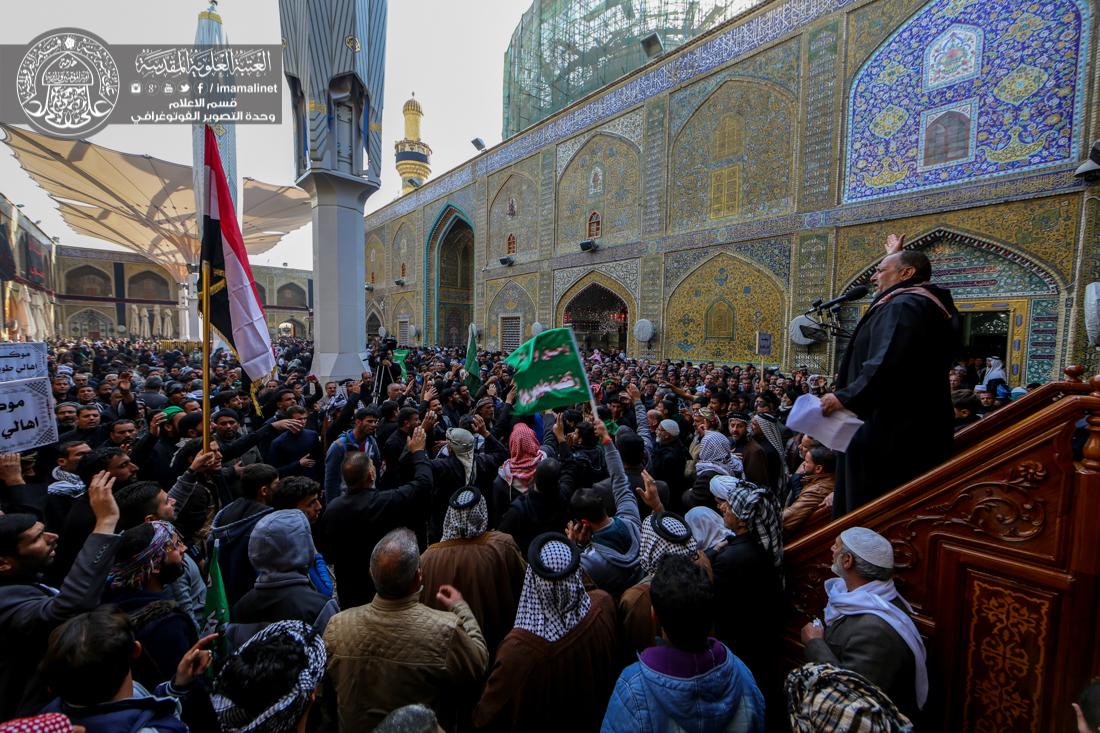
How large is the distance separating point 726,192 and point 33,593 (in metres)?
12.3

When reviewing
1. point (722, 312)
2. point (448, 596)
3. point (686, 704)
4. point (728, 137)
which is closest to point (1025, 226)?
point (722, 312)

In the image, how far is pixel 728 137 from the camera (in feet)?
36.2

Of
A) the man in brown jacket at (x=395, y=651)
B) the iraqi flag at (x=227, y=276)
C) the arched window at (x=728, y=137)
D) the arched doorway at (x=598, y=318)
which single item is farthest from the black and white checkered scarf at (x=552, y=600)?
the arched doorway at (x=598, y=318)

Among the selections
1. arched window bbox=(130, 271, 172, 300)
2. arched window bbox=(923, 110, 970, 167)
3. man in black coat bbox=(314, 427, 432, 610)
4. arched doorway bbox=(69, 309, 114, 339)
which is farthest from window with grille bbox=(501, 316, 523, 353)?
arched doorway bbox=(69, 309, 114, 339)

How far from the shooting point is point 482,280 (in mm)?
18672

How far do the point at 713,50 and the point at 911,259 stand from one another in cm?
1185

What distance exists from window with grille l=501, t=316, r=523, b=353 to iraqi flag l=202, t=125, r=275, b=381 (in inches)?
550

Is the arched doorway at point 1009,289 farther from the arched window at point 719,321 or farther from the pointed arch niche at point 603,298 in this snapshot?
the pointed arch niche at point 603,298

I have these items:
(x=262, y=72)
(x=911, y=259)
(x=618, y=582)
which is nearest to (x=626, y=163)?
(x=262, y=72)

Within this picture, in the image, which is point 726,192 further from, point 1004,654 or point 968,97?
point 1004,654

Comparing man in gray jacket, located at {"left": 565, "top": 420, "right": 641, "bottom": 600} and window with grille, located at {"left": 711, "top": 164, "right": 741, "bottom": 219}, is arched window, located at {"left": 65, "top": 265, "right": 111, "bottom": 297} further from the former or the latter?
man in gray jacket, located at {"left": 565, "top": 420, "right": 641, "bottom": 600}

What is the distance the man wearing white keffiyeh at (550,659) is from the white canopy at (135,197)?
Result: 16.5 metres

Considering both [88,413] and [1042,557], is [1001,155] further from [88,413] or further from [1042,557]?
[88,413]

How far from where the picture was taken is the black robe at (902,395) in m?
1.75
